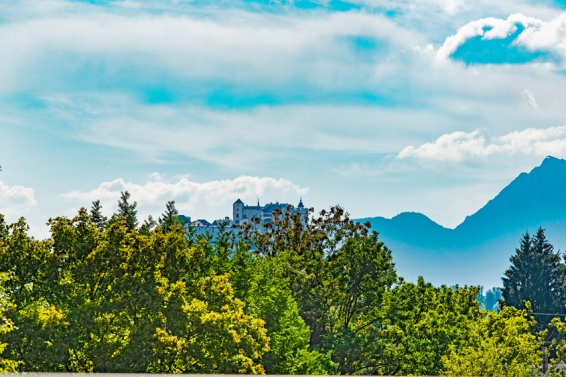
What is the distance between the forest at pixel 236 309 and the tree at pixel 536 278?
22665 mm

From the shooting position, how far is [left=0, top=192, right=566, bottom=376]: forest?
1619 cm

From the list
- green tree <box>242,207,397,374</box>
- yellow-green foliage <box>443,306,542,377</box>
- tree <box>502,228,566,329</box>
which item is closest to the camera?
yellow-green foliage <box>443,306,542,377</box>

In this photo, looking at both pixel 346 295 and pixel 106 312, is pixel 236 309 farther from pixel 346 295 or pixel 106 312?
pixel 346 295

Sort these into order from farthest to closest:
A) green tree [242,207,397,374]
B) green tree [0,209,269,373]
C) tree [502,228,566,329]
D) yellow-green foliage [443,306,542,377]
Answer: tree [502,228,566,329] → green tree [242,207,397,374] → yellow-green foliage [443,306,542,377] → green tree [0,209,269,373]

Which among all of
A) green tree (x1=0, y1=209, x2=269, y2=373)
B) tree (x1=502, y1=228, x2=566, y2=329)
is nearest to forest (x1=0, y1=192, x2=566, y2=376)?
green tree (x1=0, y1=209, x2=269, y2=373)

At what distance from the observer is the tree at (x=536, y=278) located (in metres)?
48.3

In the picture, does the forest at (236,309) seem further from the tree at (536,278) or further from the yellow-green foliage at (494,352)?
the tree at (536,278)

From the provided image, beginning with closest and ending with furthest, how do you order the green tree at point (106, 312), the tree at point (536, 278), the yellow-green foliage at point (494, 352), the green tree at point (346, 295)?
the green tree at point (106, 312) < the yellow-green foliage at point (494, 352) < the green tree at point (346, 295) < the tree at point (536, 278)

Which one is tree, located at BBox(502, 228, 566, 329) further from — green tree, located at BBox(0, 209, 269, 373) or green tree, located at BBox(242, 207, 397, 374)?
green tree, located at BBox(0, 209, 269, 373)

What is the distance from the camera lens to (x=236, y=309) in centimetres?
1808

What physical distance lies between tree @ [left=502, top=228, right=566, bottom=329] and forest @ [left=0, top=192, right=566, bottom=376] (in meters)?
22.7

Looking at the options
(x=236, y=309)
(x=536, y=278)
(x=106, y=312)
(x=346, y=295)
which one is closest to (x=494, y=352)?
(x=346, y=295)

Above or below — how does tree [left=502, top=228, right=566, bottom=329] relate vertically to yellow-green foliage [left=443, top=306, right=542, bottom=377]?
above

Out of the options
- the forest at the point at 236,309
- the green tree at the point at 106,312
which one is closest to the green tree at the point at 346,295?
the forest at the point at 236,309
